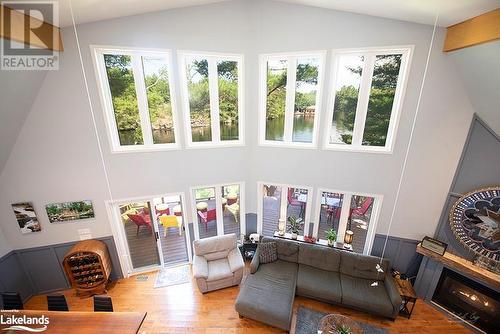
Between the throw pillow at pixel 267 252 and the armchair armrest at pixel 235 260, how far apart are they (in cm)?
49

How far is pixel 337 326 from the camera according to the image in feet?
12.3

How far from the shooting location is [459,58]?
11.7ft

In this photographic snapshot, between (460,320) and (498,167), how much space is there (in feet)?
10.4

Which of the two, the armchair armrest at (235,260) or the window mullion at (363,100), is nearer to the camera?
the window mullion at (363,100)

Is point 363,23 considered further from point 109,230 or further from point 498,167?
point 109,230

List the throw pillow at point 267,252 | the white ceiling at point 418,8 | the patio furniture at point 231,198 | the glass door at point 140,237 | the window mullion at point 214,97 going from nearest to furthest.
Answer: the white ceiling at point 418,8
the window mullion at point 214,97
the throw pillow at point 267,252
the glass door at point 140,237
the patio furniture at point 231,198

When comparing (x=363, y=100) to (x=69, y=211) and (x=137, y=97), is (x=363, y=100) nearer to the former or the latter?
(x=137, y=97)

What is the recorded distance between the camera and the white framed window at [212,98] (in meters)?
4.71

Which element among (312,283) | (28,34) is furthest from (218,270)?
(28,34)

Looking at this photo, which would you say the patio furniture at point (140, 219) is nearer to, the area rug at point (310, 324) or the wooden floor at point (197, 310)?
the wooden floor at point (197, 310)

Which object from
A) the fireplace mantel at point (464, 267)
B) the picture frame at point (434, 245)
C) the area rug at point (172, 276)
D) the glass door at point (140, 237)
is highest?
the picture frame at point (434, 245)

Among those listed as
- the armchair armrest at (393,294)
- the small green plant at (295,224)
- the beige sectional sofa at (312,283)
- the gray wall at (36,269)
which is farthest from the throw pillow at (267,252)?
the gray wall at (36,269)

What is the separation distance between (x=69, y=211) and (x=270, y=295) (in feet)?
15.4

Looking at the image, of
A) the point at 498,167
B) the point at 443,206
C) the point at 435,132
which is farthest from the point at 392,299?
the point at 435,132
